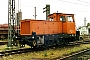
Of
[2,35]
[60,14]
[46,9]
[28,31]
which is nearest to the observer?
[28,31]

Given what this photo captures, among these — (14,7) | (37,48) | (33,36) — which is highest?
(14,7)

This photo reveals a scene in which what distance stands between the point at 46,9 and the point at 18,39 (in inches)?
362

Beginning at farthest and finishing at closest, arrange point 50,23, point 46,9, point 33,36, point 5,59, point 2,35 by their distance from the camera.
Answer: point 2,35 < point 46,9 < point 50,23 < point 33,36 < point 5,59

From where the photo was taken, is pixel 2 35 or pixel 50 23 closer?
pixel 50 23

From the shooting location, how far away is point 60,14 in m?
18.6

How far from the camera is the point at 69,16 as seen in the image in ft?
62.6

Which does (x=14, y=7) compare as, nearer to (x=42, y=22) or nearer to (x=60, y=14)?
(x=42, y=22)

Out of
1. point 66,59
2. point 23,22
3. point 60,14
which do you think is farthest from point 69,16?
point 66,59

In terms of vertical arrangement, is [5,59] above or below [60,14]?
below

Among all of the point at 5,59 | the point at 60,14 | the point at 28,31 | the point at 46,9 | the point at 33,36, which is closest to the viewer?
the point at 5,59

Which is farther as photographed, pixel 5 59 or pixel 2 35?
pixel 2 35

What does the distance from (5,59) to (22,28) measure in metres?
6.04

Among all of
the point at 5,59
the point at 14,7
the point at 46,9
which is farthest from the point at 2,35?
the point at 5,59

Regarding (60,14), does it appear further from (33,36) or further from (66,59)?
(66,59)
